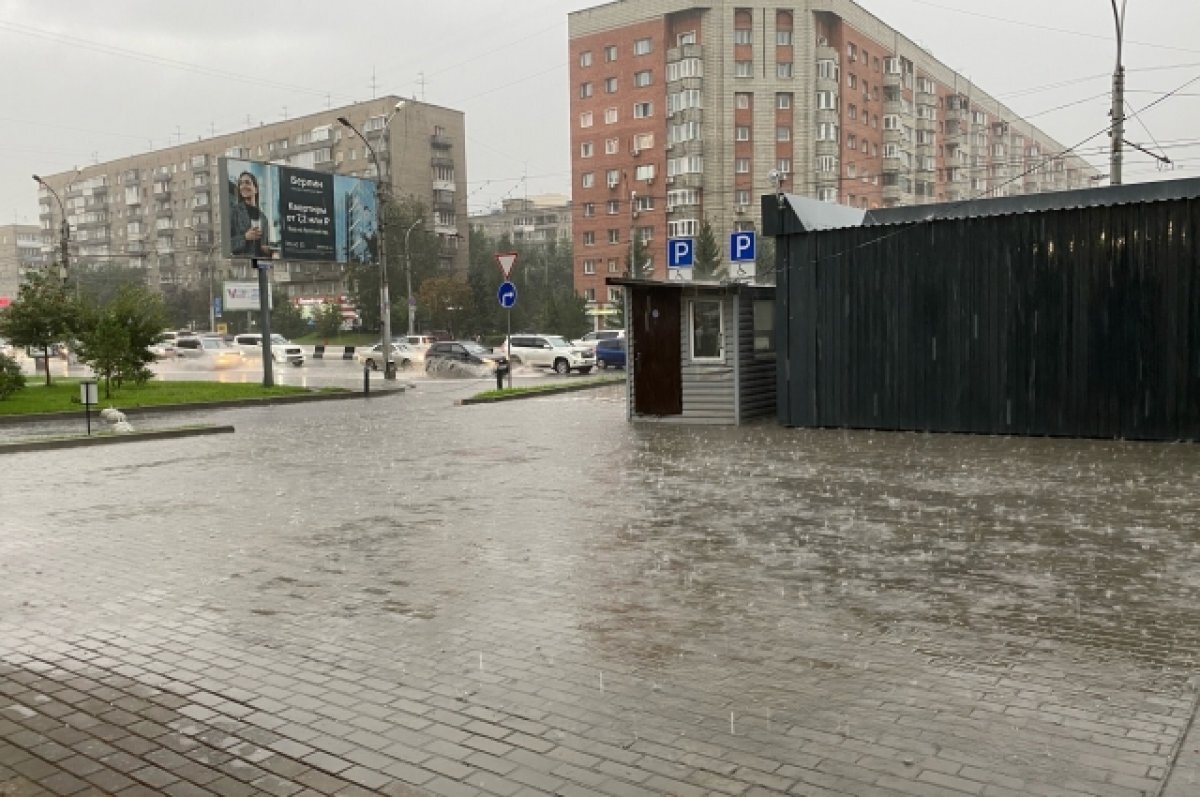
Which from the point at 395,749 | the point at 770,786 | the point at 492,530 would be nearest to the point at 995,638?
the point at 770,786

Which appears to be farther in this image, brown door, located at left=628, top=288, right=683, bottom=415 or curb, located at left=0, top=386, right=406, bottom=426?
curb, located at left=0, top=386, right=406, bottom=426

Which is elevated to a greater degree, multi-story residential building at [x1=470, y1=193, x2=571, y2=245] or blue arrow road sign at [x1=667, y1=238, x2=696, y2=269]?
multi-story residential building at [x1=470, y1=193, x2=571, y2=245]

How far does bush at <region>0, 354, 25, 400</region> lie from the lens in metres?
25.4

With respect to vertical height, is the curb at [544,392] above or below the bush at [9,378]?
below

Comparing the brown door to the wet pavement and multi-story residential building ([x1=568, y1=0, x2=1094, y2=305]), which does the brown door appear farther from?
multi-story residential building ([x1=568, y1=0, x2=1094, y2=305])

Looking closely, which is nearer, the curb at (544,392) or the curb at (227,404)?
the curb at (227,404)

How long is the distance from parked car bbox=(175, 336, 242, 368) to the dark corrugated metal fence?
40.7 meters

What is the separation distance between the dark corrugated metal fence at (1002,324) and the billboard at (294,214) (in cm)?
2128

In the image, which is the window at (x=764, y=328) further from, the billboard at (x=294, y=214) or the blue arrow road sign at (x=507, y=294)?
the billboard at (x=294, y=214)

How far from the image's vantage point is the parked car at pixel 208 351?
51.5 m

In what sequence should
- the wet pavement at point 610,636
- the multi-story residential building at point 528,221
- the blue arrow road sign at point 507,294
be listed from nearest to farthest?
the wet pavement at point 610,636
the blue arrow road sign at point 507,294
the multi-story residential building at point 528,221

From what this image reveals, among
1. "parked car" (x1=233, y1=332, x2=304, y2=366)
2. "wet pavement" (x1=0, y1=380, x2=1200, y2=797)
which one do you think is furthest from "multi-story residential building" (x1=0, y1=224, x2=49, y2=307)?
"wet pavement" (x1=0, y1=380, x2=1200, y2=797)

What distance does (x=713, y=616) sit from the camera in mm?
6062

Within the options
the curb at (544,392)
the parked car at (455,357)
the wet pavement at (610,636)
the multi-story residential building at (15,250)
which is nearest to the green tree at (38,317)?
the curb at (544,392)
